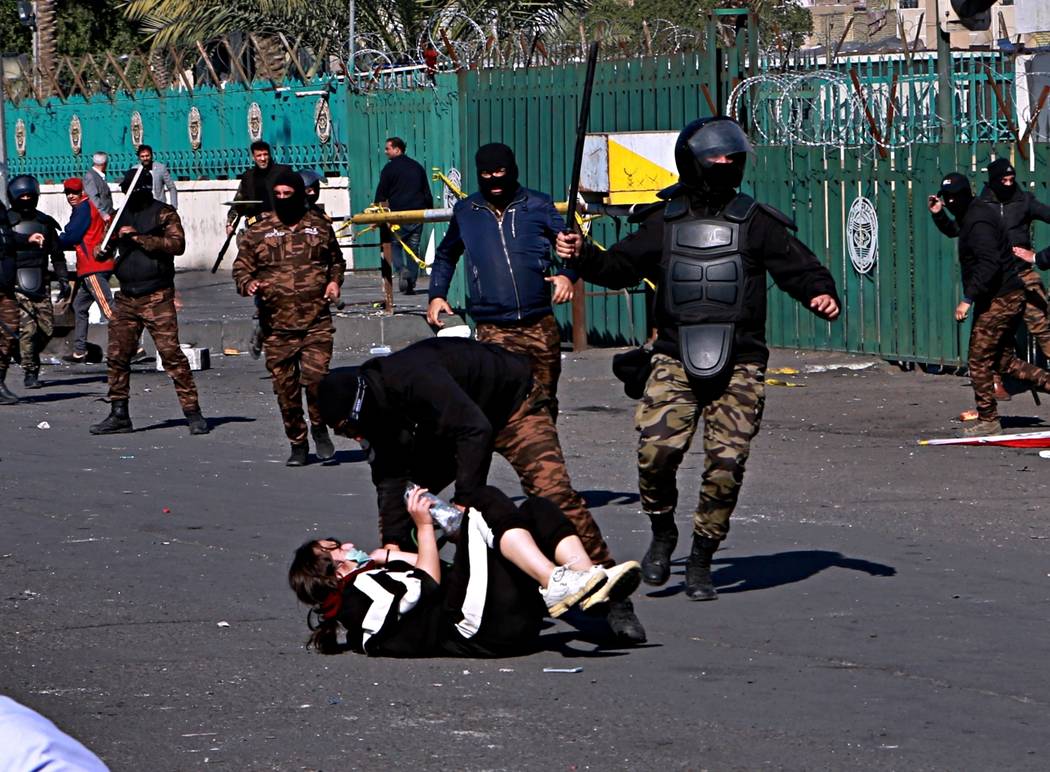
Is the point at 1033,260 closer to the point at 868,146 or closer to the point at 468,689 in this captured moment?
the point at 868,146

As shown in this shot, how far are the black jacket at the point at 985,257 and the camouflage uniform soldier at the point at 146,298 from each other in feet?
17.5

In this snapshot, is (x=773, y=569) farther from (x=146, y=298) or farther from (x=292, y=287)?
(x=146, y=298)

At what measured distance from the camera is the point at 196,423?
13805 mm

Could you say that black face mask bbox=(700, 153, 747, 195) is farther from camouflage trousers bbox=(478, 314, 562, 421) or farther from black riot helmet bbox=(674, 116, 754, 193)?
camouflage trousers bbox=(478, 314, 562, 421)

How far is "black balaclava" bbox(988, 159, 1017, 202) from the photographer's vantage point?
13539 mm

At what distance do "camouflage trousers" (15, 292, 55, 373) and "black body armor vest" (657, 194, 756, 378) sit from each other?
10.8 m

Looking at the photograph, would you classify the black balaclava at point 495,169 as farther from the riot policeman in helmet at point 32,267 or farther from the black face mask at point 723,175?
the riot policeman in helmet at point 32,267

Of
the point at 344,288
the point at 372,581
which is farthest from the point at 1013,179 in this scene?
the point at 344,288

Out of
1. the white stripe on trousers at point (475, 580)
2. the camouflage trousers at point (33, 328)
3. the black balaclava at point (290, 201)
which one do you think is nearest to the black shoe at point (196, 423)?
the black balaclava at point (290, 201)

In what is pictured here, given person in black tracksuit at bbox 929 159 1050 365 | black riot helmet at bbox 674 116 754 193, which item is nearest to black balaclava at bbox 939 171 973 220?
person in black tracksuit at bbox 929 159 1050 365

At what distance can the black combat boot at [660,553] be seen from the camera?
26.0ft

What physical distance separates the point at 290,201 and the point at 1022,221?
513 centimetres

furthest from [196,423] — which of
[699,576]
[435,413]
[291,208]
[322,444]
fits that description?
[435,413]

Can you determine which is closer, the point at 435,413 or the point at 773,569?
the point at 435,413
